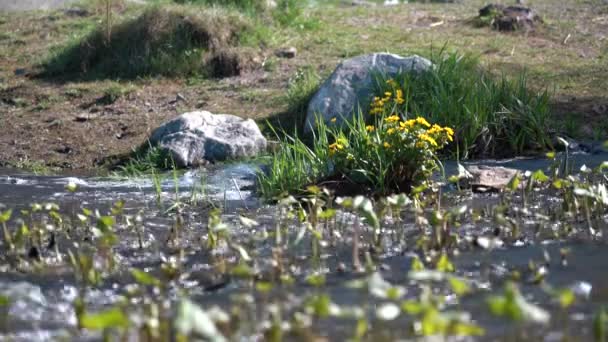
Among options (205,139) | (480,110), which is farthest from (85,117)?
(480,110)

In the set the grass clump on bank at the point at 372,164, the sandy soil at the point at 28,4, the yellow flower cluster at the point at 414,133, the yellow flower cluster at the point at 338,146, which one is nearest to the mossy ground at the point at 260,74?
the sandy soil at the point at 28,4

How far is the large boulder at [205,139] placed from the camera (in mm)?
9461

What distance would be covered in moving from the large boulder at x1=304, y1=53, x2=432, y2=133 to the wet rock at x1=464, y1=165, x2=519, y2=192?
2.14 meters

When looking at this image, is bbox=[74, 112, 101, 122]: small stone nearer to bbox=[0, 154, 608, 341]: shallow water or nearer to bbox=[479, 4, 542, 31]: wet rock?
bbox=[0, 154, 608, 341]: shallow water

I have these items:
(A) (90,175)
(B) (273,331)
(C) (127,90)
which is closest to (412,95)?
(A) (90,175)

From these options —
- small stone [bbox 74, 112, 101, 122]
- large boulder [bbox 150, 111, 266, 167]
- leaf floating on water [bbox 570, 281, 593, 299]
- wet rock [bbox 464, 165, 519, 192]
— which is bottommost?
small stone [bbox 74, 112, 101, 122]

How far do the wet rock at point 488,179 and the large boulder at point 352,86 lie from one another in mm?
2136

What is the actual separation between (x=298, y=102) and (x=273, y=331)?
7.11 m

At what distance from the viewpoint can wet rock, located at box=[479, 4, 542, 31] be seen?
14.1 meters

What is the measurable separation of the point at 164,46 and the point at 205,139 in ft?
10.5

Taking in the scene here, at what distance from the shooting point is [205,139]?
9570 mm

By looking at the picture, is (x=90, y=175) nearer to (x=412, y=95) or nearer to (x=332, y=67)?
(x=412, y=95)

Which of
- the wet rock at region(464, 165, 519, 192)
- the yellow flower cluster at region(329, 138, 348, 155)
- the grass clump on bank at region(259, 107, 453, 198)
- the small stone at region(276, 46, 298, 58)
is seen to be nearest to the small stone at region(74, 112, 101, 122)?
the small stone at region(276, 46, 298, 58)

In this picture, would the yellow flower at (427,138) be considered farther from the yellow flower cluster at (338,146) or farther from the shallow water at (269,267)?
the yellow flower cluster at (338,146)
